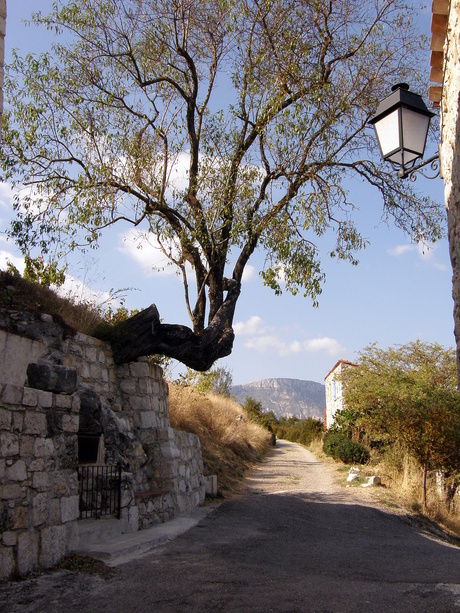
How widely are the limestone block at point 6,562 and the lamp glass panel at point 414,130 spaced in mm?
4966

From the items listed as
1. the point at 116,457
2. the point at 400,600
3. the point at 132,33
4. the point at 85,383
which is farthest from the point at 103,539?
the point at 132,33

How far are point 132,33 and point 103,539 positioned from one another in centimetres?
950

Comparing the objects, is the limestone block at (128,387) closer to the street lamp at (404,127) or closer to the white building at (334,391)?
the street lamp at (404,127)

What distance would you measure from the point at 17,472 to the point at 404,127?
4674 mm

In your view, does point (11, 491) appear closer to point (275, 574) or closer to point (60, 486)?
point (60, 486)

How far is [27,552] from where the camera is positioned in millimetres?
5258

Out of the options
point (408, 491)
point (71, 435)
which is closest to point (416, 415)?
point (408, 491)

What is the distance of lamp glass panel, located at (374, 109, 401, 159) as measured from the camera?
4902 millimetres

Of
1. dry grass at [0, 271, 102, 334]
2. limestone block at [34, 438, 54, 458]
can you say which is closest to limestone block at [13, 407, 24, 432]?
limestone block at [34, 438, 54, 458]

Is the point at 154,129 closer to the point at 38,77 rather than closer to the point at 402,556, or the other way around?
the point at 38,77

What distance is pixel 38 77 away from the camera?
11.3 metres

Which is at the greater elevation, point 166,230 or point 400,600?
point 166,230

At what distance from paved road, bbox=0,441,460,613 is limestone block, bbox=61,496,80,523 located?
0.64 metres

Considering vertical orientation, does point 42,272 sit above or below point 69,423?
above
